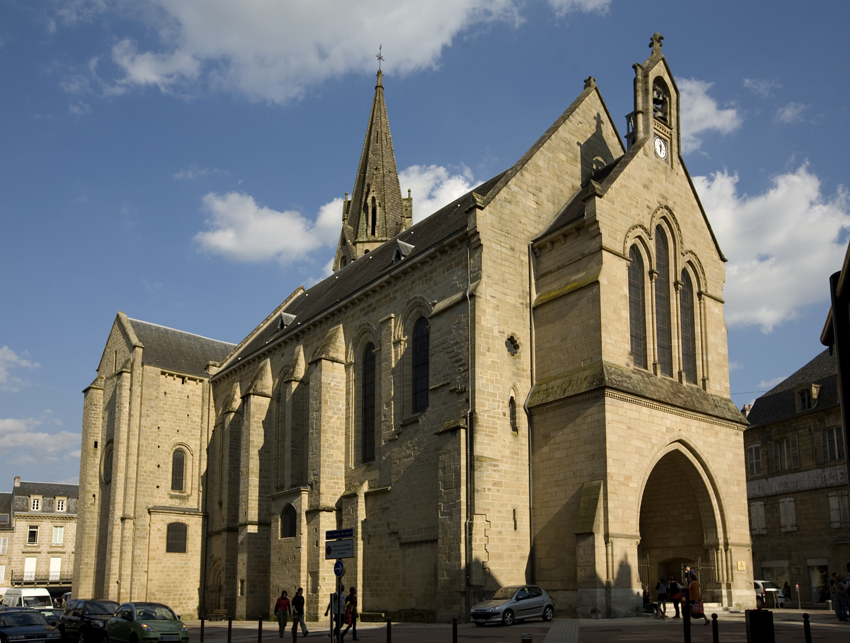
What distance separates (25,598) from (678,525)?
81.6ft

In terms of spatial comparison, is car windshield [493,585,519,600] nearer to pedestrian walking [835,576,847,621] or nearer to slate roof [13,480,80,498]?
pedestrian walking [835,576,847,621]

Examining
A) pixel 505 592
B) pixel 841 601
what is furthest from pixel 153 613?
pixel 841 601

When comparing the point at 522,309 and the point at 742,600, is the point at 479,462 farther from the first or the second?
the point at 742,600

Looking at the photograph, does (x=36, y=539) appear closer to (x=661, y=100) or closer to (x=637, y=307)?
(x=637, y=307)

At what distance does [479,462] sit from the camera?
73.5 feet

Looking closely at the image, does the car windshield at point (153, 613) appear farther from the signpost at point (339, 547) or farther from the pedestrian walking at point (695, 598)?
the pedestrian walking at point (695, 598)

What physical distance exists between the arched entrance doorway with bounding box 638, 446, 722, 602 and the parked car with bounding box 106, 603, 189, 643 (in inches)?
549

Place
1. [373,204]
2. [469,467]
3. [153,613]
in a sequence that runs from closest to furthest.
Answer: [153,613], [469,467], [373,204]

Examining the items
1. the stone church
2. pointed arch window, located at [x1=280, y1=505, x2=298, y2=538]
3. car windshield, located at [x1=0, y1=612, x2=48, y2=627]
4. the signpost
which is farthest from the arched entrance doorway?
car windshield, located at [x1=0, y1=612, x2=48, y2=627]

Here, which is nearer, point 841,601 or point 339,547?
point 339,547

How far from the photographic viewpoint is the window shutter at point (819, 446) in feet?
115

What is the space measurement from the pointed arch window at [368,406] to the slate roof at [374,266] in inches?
98.9

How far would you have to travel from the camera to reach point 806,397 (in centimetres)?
3622

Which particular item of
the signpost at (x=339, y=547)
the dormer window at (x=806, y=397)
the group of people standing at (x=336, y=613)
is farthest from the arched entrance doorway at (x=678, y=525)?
the dormer window at (x=806, y=397)
